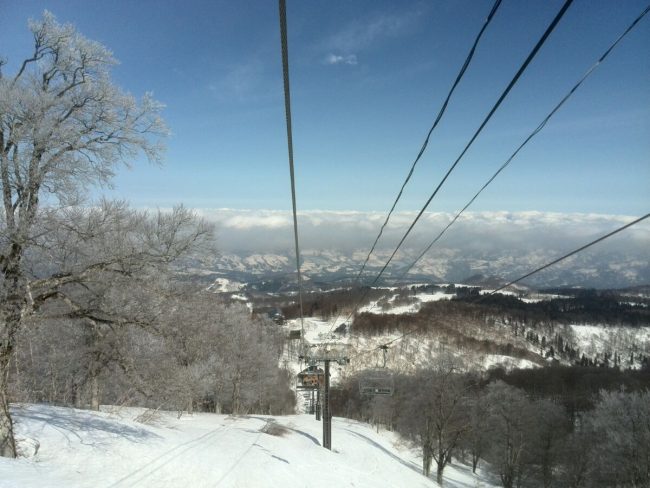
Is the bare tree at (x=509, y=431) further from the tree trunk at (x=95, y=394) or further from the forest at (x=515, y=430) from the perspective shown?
the tree trunk at (x=95, y=394)

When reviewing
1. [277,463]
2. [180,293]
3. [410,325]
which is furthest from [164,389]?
[410,325]

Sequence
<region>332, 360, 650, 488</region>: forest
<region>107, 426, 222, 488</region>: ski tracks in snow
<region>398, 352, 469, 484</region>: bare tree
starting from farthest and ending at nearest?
<region>332, 360, 650, 488</region>: forest < <region>398, 352, 469, 484</region>: bare tree < <region>107, 426, 222, 488</region>: ski tracks in snow

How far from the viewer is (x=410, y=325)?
181375mm

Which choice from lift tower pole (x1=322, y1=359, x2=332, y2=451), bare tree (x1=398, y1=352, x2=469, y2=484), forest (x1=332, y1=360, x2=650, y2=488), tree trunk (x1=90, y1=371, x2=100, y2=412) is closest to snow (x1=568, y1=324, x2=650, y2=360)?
forest (x1=332, y1=360, x2=650, y2=488)

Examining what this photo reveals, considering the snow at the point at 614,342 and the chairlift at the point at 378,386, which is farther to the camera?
the snow at the point at 614,342

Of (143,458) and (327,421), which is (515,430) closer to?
(327,421)

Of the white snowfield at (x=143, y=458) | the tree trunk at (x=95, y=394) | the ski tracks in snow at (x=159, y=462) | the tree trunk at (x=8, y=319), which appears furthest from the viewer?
the tree trunk at (x=95, y=394)

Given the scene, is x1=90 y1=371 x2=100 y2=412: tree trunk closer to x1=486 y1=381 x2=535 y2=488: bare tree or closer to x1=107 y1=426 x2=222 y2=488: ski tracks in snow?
x1=107 y1=426 x2=222 y2=488: ski tracks in snow

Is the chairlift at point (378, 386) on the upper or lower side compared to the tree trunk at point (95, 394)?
lower

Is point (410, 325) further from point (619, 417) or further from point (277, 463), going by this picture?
point (277, 463)

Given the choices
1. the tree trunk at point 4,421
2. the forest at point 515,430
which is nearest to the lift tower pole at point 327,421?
the forest at point 515,430

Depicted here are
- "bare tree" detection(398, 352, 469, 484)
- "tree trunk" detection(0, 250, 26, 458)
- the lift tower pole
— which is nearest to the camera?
"tree trunk" detection(0, 250, 26, 458)

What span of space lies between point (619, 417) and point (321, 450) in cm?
3466

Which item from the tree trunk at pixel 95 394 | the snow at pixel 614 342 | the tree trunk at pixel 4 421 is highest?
the tree trunk at pixel 4 421
